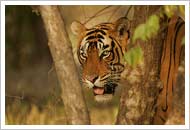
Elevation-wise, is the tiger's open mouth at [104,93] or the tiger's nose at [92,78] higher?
the tiger's nose at [92,78]

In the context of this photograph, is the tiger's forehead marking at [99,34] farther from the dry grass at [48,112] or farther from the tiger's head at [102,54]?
the dry grass at [48,112]

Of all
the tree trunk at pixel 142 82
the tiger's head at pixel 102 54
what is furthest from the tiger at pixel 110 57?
the tree trunk at pixel 142 82

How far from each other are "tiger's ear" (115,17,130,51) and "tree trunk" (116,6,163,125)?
0.20 metres

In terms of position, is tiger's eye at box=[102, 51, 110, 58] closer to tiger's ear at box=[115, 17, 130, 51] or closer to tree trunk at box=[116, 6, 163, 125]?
tiger's ear at box=[115, 17, 130, 51]

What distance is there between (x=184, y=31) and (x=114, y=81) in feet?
2.01

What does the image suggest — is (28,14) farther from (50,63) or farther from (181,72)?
(181,72)

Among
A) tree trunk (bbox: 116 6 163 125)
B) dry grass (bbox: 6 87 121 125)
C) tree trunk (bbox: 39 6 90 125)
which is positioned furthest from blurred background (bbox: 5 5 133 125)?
tree trunk (bbox: 116 6 163 125)

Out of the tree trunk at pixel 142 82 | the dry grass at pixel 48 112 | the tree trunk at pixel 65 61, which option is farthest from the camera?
the dry grass at pixel 48 112

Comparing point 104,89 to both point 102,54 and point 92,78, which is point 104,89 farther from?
point 102,54

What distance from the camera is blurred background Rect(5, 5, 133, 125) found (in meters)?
4.25

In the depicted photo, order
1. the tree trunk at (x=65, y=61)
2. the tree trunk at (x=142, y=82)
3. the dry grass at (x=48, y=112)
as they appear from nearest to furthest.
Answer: the tree trunk at (x=142, y=82) < the tree trunk at (x=65, y=61) < the dry grass at (x=48, y=112)

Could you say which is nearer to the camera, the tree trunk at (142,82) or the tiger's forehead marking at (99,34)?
the tree trunk at (142,82)

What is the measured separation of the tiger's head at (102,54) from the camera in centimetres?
429

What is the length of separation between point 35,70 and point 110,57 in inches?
21.9
